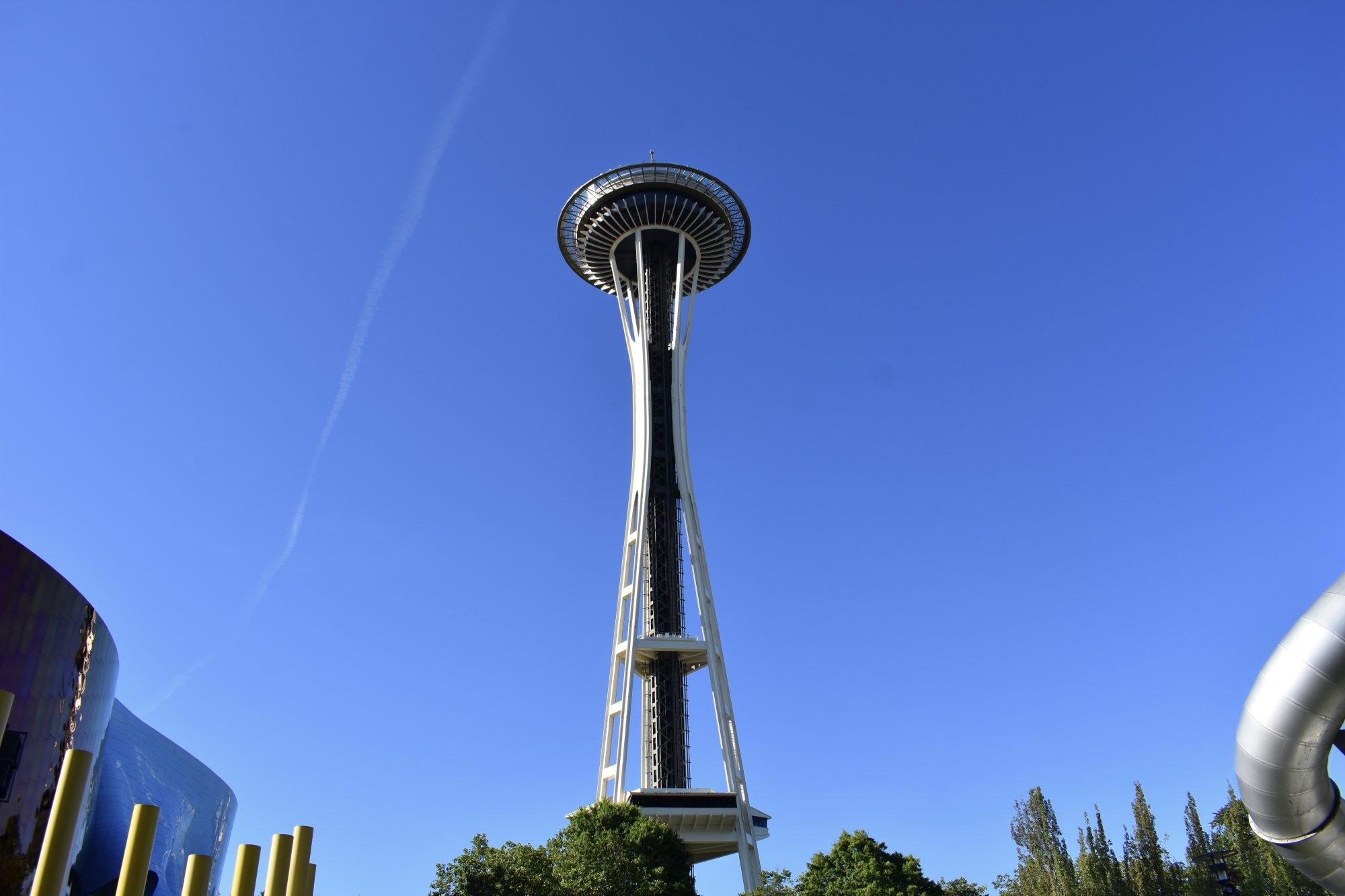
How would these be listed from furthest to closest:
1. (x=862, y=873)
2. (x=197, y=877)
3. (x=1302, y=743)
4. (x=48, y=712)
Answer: (x=862, y=873) → (x=48, y=712) → (x=1302, y=743) → (x=197, y=877)

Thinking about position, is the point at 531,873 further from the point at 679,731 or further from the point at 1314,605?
the point at 1314,605

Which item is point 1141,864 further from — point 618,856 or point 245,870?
point 245,870

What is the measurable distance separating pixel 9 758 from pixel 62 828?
1203cm

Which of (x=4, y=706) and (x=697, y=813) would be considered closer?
(x=4, y=706)

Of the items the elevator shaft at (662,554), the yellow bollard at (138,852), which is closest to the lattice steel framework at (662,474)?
the elevator shaft at (662,554)

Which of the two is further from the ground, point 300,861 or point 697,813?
point 697,813

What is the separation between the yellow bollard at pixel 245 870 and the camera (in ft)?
53.7

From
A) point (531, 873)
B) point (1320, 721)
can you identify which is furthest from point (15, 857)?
point (1320, 721)

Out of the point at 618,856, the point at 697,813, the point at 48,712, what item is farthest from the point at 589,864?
the point at 48,712

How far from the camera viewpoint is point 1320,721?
16859 mm

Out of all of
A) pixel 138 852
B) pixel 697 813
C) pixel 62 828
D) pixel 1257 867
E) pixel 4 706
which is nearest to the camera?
pixel 4 706

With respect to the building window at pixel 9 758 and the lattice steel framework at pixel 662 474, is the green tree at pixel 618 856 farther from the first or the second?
the building window at pixel 9 758

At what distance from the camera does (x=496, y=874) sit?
1674 inches

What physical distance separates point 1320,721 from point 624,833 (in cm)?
4515
